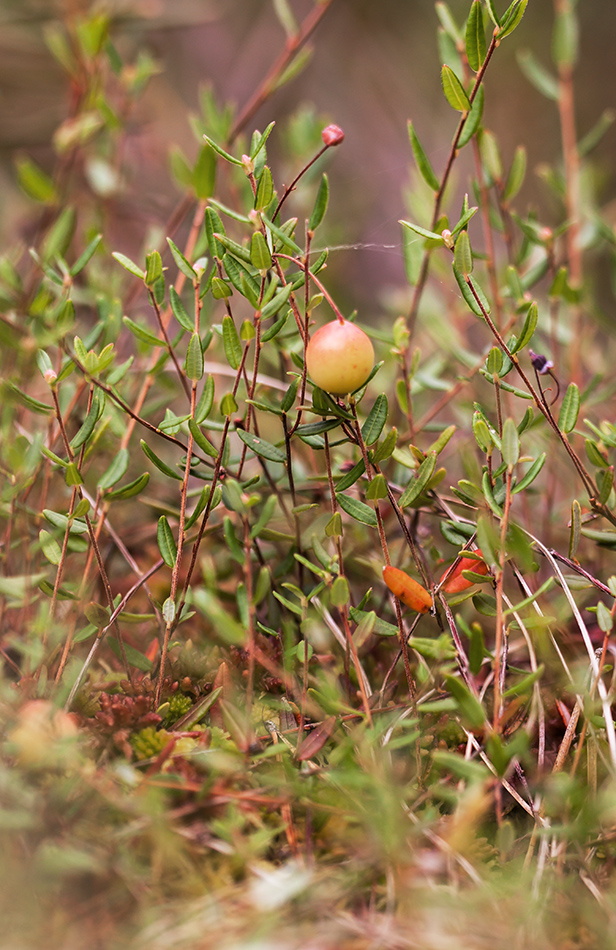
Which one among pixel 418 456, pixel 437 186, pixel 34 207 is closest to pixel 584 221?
pixel 437 186

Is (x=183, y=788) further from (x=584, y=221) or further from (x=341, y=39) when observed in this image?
(x=341, y=39)

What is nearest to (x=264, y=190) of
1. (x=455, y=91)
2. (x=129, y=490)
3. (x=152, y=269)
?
(x=152, y=269)

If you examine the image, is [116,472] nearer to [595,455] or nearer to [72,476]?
[72,476]

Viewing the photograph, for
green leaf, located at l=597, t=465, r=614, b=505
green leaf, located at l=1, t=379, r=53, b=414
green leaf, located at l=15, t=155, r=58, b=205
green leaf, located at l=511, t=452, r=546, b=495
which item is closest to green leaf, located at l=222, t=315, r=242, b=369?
green leaf, located at l=1, t=379, r=53, b=414

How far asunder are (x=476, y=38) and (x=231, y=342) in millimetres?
430

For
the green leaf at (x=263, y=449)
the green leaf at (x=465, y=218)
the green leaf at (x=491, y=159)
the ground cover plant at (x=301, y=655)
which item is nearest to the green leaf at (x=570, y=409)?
the ground cover plant at (x=301, y=655)

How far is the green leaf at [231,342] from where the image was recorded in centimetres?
68

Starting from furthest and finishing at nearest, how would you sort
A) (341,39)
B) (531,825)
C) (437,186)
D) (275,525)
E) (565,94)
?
(341,39) < (565,94) < (275,525) < (437,186) < (531,825)

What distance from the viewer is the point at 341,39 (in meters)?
2.54

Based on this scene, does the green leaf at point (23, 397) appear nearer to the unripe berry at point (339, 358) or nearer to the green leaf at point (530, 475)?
the unripe berry at point (339, 358)

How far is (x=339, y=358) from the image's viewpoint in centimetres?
62

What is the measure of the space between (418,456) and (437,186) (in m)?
0.37

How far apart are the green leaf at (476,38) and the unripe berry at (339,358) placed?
0.36m

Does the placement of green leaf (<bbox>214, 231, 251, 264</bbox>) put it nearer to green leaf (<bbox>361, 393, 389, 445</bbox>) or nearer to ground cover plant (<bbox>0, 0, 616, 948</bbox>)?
ground cover plant (<bbox>0, 0, 616, 948</bbox>)
